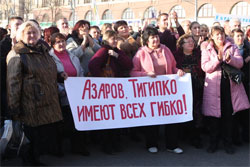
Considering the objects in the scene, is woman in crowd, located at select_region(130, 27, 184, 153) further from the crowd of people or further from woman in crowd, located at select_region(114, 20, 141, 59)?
woman in crowd, located at select_region(114, 20, 141, 59)

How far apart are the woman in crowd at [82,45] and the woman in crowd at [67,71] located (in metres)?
0.30

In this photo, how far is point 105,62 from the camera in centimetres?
487

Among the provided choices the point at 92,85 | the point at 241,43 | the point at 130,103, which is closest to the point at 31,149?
→ the point at 92,85

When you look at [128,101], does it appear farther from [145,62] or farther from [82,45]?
[82,45]

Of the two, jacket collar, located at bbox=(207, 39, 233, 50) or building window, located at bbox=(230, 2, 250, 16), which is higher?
building window, located at bbox=(230, 2, 250, 16)

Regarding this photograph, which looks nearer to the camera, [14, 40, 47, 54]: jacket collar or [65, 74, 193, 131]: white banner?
[14, 40, 47, 54]: jacket collar

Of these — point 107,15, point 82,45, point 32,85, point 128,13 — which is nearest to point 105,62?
point 82,45

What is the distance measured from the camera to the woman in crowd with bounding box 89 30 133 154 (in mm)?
4777

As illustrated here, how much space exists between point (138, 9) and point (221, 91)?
44752 millimetres

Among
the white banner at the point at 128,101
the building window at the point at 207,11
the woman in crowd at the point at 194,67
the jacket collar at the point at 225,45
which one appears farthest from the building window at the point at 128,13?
the white banner at the point at 128,101

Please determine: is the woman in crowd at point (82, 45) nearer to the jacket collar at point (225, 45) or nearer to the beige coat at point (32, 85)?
the beige coat at point (32, 85)

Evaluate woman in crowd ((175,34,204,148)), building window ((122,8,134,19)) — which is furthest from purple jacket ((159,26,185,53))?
building window ((122,8,134,19))

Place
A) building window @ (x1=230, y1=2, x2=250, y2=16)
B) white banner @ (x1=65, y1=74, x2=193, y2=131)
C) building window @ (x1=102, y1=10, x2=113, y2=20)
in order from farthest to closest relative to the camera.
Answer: building window @ (x1=102, y1=10, x2=113, y2=20), building window @ (x1=230, y1=2, x2=250, y2=16), white banner @ (x1=65, y1=74, x2=193, y2=131)

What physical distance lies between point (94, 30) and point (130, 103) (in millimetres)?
1965
